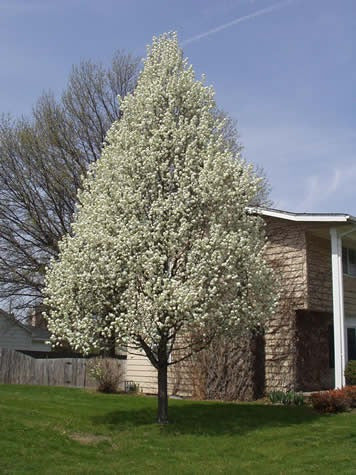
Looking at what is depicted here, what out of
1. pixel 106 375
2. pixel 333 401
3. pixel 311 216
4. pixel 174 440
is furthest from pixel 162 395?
pixel 106 375

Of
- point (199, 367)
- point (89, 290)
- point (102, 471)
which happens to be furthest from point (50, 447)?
point (199, 367)

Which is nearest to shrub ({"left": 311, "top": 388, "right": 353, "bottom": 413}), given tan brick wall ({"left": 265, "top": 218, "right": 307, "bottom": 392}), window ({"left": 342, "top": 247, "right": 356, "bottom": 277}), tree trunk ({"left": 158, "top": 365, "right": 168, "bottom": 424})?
tan brick wall ({"left": 265, "top": 218, "right": 307, "bottom": 392})

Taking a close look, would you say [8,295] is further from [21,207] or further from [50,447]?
[50,447]

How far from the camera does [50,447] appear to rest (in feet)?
36.5

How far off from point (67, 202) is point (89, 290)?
53.9 ft

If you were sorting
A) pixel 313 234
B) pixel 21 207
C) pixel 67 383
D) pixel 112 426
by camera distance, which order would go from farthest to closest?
pixel 21 207 < pixel 67 383 < pixel 313 234 < pixel 112 426

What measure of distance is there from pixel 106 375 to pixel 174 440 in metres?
9.12

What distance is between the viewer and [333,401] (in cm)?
1536

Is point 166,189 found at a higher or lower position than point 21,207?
lower

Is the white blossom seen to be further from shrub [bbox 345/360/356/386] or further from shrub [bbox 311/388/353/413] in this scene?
shrub [bbox 345/360/356/386]

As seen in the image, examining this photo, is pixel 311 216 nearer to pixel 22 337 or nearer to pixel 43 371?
pixel 43 371

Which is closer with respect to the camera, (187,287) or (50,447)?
(50,447)

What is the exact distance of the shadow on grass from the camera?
13219 mm

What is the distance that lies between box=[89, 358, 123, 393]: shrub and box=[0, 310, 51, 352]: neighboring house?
16.0 metres
